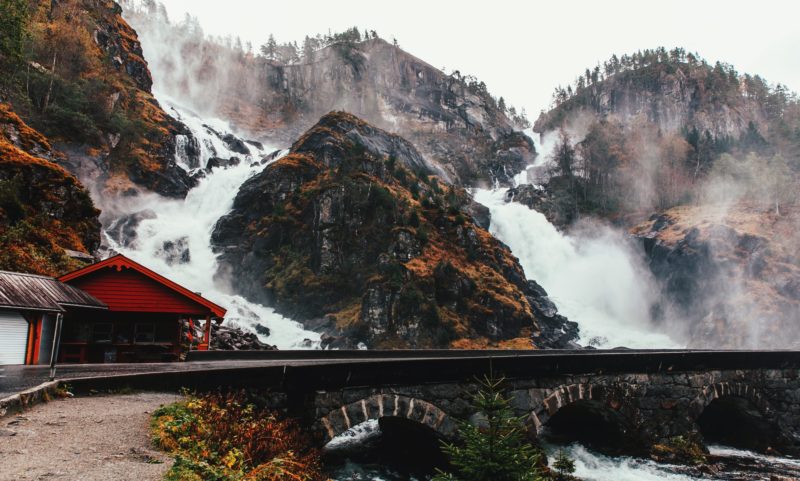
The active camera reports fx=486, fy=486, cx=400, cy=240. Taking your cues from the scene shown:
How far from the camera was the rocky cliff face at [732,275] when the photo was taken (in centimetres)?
5531

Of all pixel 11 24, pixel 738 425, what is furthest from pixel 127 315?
pixel 11 24

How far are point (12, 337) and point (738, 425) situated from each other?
26634 millimetres

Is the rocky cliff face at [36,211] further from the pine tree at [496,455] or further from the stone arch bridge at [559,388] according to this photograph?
the pine tree at [496,455]

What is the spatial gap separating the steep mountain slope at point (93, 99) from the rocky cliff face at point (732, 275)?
6658 centimetres

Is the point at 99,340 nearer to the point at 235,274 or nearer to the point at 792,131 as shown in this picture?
the point at 235,274

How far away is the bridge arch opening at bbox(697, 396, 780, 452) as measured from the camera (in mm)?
19156

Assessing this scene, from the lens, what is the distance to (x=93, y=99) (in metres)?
57.3

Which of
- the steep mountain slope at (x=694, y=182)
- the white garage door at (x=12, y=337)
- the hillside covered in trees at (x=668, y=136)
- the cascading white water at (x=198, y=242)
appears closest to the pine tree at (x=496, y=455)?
the white garage door at (x=12, y=337)

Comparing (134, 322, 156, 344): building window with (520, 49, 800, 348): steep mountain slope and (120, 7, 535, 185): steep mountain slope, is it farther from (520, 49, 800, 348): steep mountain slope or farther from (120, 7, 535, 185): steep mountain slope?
(120, 7, 535, 185): steep mountain slope

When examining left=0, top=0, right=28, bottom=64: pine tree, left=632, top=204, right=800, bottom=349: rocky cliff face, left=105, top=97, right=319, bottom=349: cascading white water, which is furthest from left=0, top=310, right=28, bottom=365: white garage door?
left=632, top=204, right=800, bottom=349: rocky cliff face

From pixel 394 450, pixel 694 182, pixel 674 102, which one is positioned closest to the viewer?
pixel 394 450

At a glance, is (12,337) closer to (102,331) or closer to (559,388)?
(102,331)

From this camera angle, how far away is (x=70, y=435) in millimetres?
6867

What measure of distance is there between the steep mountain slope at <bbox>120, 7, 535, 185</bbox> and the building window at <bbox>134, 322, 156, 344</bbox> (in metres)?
86.1
